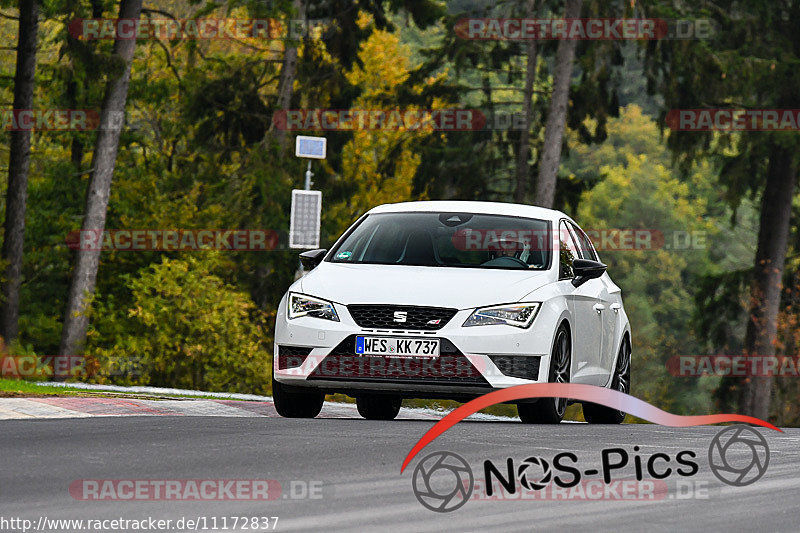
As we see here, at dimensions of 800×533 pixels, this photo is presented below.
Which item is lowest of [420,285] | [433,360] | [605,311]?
[433,360]

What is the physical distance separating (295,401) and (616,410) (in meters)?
3.76

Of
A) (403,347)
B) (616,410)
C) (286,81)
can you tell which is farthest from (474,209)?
(286,81)

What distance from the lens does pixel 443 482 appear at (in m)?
8.73

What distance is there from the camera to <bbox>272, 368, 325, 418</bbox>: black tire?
42.6ft

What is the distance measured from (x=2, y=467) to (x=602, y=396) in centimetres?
722

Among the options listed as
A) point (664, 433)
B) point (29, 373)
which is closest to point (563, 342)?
point (664, 433)

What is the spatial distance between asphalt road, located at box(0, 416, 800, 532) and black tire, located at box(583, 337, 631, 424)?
2200 millimetres

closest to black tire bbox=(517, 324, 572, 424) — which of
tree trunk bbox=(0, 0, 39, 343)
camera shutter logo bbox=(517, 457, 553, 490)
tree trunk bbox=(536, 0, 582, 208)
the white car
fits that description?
the white car

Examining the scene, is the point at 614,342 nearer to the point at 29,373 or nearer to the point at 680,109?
the point at 29,373

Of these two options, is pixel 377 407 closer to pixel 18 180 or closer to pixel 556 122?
pixel 556 122

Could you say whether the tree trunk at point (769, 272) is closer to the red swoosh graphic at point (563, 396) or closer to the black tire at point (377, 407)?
the red swoosh graphic at point (563, 396)

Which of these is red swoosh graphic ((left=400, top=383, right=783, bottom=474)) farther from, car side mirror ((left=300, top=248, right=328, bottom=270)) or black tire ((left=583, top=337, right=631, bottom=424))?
car side mirror ((left=300, top=248, right=328, bottom=270))

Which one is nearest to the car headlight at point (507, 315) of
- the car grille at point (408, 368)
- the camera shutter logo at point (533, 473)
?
the car grille at point (408, 368)

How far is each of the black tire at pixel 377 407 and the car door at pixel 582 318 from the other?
86.7 inches
